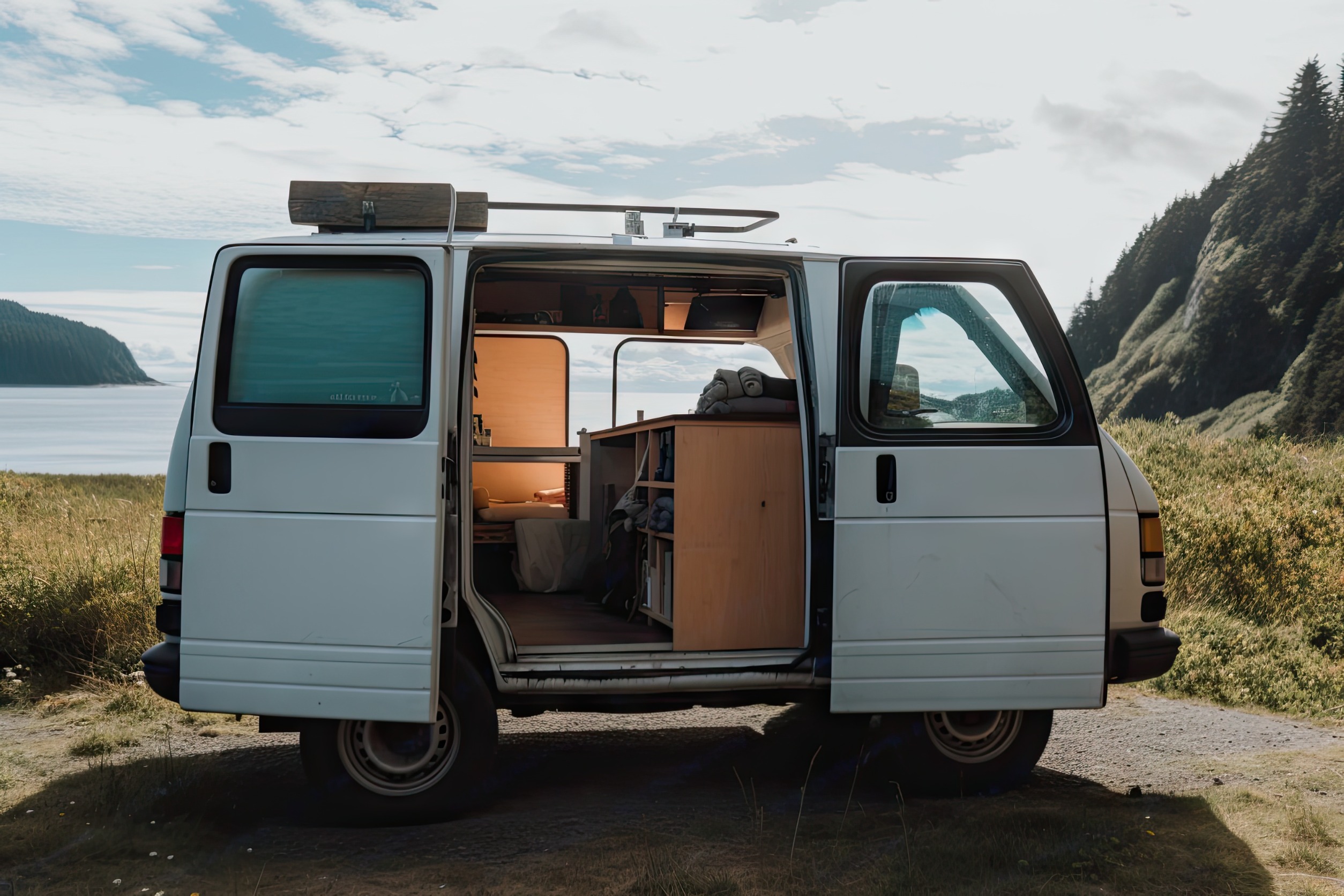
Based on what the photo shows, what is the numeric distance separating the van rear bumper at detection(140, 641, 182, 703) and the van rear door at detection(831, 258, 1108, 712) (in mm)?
2652

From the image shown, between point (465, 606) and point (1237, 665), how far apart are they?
6.17 m

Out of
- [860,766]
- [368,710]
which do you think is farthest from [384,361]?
[860,766]

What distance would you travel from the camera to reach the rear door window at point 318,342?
14.6 feet

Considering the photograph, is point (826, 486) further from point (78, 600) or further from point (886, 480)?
point (78, 600)

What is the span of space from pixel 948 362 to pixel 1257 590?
6.83 m

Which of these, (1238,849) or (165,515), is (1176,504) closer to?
(1238,849)

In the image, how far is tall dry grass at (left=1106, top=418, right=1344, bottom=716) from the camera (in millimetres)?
7957

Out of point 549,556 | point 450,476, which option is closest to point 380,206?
point 450,476

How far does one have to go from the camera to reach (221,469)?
174 inches

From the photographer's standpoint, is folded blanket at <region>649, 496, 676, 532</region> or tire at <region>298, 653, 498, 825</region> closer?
tire at <region>298, 653, 498, 825</region>

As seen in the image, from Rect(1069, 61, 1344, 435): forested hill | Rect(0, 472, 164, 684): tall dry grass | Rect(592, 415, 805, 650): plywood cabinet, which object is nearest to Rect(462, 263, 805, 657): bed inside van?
Rect(592, 415, 805, 650): plywood cabinet

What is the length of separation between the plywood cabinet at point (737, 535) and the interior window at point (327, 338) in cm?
128

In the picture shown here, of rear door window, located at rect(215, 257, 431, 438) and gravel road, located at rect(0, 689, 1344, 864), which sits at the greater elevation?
rear door window, located at rect(215, 257, 431, 438)

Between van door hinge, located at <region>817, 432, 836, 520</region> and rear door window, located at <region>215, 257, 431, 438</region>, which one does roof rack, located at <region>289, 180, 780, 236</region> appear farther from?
van door hinge, located at <region>817, 432, 836, 520</region>
